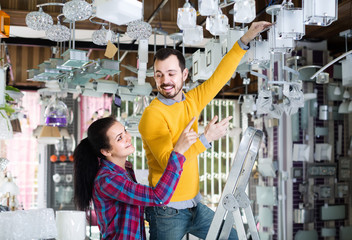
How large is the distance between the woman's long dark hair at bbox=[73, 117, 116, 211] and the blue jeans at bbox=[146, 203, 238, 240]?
1.13 feet

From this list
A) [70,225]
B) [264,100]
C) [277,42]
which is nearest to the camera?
[70,225]

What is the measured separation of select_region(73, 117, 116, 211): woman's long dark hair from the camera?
93.2 inches

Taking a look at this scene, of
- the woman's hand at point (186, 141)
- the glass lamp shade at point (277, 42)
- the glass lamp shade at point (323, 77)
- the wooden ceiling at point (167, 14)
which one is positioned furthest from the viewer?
the wooden ceiling at point (167, 14)

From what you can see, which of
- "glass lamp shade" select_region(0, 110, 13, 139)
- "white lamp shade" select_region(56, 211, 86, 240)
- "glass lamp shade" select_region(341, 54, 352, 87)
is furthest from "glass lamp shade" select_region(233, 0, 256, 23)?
"glass lamp shade" select_region(341, 54, 352, 87)

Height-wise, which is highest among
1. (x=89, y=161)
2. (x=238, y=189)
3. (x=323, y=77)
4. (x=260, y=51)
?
(x=323, y=77)

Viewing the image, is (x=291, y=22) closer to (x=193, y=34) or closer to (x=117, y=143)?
(x=193, y=34)

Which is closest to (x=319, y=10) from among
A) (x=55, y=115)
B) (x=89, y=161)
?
(x=89, y=161)

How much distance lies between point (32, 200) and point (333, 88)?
7.19 meters

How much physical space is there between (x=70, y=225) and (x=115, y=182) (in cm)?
62

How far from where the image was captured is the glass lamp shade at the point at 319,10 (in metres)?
2.27

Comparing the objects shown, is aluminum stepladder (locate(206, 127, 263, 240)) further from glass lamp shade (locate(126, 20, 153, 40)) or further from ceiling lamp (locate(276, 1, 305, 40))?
glass lamp shade (locate(126, 20, 153, 40))

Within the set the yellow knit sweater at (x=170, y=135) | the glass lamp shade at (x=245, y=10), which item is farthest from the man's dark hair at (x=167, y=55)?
the glass lamp shade at (x=245, y=10)

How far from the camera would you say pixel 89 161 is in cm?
241

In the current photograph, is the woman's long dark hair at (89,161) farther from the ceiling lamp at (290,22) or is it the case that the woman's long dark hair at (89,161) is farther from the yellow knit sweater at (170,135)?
the ceiling lamp at (290,22)
